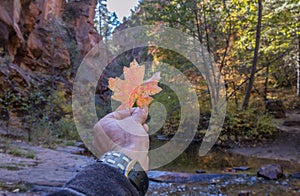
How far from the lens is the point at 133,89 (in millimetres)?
943

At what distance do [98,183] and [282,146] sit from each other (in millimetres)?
8596

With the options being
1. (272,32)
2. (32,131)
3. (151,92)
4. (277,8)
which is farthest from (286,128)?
(151,92)

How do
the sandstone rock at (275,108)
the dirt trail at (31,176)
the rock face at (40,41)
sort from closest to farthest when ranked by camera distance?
the dirt trail at (31,176) → the rock face at (40,41) → the sandstone rock at (275,108)

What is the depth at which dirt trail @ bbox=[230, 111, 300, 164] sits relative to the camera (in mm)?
7163

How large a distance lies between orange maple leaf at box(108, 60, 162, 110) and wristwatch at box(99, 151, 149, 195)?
0.21 meters

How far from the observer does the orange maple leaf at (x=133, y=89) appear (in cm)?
94

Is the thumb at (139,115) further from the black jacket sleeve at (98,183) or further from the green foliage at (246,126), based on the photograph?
the green foliage at (246,126)

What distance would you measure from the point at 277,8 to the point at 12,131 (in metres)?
8.67

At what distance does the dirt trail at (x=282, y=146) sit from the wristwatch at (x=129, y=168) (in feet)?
20.9

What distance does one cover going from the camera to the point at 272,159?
6.78 m

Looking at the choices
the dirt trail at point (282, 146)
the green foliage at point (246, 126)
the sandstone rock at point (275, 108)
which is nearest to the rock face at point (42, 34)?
the green foliage at point (246, 126)

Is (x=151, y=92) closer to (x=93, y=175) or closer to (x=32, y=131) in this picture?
(x=93, y=175)

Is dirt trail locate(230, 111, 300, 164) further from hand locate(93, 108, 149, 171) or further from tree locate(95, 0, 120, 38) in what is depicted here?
tree locate(95, 0, 120, 38)

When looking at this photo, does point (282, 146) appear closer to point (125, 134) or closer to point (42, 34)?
point (125, 134)
